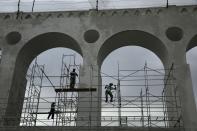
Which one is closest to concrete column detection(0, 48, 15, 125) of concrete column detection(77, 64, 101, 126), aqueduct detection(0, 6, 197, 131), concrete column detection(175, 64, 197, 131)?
aqueduct detection(0, 6, 197, 131)

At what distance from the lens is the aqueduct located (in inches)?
656

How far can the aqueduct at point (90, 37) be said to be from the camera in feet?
54.7

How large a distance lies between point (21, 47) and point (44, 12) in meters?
2.65

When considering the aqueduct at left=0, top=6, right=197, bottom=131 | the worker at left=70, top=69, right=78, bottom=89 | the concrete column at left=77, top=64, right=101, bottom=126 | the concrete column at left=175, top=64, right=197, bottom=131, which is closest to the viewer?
the concrete column at left=175, top=64, right=197, bottom=131

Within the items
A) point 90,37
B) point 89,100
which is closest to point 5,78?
point 89,100

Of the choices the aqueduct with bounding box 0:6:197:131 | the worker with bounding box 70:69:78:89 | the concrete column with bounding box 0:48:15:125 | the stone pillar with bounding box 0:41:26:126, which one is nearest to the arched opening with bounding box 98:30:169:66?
the aqueduct with bounding box 0:6:197:131

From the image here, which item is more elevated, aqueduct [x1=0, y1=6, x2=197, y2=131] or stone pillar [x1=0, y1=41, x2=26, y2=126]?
aqueduct [x1=0, y1=6, x2=197, y2=131]

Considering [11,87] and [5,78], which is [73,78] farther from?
[5,78]

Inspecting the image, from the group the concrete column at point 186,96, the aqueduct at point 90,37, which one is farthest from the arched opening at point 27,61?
the concrete column at point 186,96

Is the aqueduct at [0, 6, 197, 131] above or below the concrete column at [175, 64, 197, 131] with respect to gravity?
above

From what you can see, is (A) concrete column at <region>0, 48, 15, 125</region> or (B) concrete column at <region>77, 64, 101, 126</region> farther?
(A) concrete column at <region>0, 48, 15, 125</region>

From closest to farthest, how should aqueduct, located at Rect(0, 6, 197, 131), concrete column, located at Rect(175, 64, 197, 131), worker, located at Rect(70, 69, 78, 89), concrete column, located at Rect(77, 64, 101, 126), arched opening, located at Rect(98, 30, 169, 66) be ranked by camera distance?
concrete column, located at Rect(175, 64, 197, 131) → concrete column, located at Rect(77, 64, 101, 126) → worker, located at Rect(70, 69, 78, 89) → aqueduct, located at Rect(0, 6, 197, 131) → arched opening, located at Rect(98, 30, 169, 66)

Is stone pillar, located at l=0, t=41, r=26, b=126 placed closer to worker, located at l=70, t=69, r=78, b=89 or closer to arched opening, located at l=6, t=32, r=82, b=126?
arched opening, located at l=6, t=32, r=82, b=126

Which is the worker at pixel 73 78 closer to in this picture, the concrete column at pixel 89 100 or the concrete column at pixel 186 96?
the concrete column at pixel 89 100
